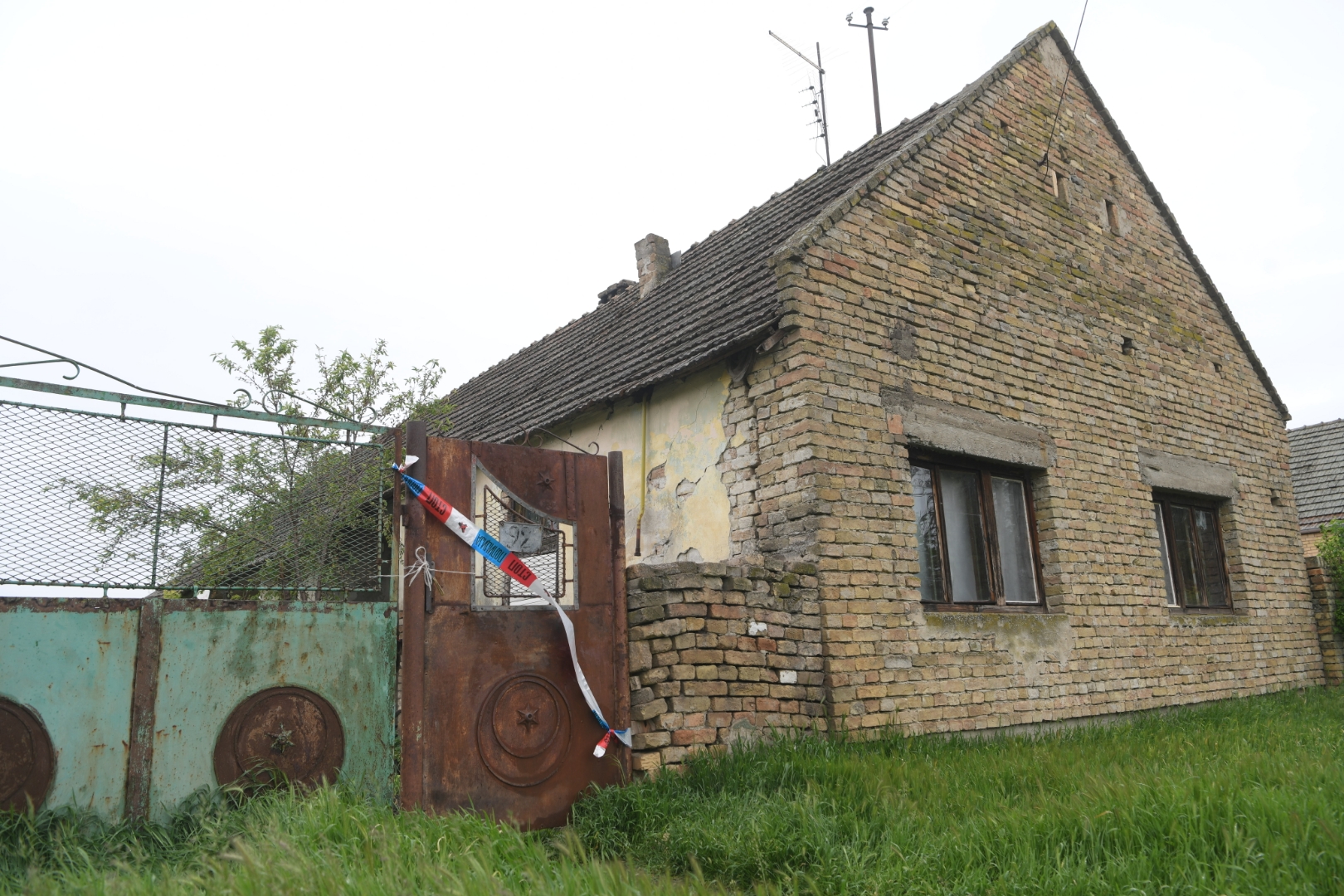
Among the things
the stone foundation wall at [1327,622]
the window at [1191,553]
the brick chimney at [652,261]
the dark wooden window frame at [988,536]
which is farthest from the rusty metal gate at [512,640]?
the stone foundation wall at [1327,622]

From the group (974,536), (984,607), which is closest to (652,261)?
(974,536)

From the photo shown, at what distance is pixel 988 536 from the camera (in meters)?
8.00

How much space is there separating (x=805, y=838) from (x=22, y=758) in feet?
11.5

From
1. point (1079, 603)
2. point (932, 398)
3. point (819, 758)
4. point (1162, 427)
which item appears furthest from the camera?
point (1162, 427)

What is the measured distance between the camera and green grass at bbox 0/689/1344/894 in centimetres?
331

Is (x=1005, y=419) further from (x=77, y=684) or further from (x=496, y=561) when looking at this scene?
(x=77, y=684)

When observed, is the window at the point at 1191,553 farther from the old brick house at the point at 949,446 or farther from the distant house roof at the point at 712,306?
the distant house roof at the point at 712,306

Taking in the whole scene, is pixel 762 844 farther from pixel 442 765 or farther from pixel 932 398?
pixel 932 398

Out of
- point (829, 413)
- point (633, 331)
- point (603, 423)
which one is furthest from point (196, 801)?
point (633, 331)

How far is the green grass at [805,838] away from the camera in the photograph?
10.9ft

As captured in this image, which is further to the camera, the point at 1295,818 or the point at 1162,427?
the point at 1162,427

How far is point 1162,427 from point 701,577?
21.8 feet

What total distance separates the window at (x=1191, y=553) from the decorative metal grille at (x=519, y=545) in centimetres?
690

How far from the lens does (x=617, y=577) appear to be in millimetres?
5754
